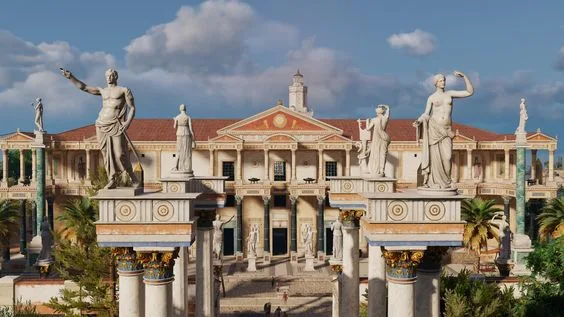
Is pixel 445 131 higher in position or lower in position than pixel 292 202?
higher

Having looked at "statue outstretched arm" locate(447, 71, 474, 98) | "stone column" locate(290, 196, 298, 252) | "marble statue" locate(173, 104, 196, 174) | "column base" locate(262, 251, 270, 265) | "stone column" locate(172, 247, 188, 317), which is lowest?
"column base" locate(262, 251, 270, 265)

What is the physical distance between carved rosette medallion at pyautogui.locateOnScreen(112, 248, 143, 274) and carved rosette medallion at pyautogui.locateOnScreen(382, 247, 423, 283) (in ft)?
19.1

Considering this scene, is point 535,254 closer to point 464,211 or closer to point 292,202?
point 464,211

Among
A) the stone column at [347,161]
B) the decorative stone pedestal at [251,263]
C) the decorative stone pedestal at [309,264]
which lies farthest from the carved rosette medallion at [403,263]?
the stone column at [347,161]

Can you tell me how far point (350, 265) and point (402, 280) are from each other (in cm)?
666

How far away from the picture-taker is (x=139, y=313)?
1139 centimetres

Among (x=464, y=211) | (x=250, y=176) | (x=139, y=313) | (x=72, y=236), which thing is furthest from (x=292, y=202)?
(x=139, y=313)

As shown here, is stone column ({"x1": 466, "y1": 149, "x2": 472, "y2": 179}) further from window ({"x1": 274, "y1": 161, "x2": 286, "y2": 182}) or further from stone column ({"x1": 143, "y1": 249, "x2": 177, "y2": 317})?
stone column ({"x1": 143, "y1": 249, "x2": 177, "y2": 317})

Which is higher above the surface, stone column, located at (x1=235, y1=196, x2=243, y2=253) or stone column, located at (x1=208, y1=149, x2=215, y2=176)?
stone column, located at (x1=208, y1=149, x2=215, y2=176)

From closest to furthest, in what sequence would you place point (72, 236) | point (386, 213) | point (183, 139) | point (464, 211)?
point (386, 213), point (183, 139), point (72, 236), point (464, 211)

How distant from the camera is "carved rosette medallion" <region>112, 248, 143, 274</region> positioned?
11.2 m

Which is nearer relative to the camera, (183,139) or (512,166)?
(183,139)

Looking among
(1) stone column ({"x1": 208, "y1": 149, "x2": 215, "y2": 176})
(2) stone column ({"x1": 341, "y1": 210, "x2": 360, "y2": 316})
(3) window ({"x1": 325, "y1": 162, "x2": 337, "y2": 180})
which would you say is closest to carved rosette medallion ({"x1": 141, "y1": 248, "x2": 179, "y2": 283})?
(2) stone column ({"x1": 341, "y1": 210, "x2": 360, "y2": 316})

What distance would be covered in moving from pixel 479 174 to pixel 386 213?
1745 inches
